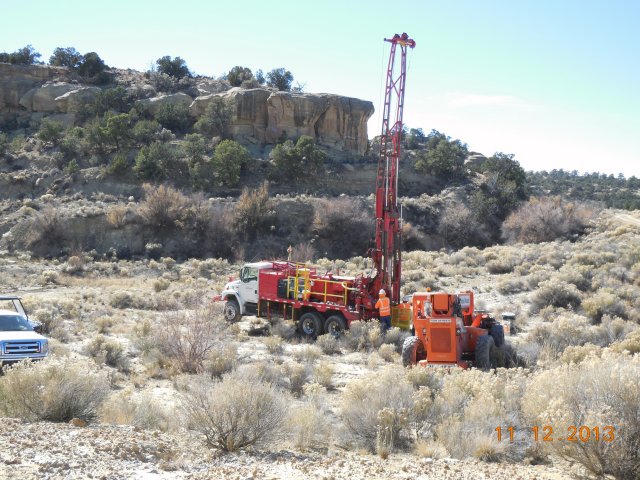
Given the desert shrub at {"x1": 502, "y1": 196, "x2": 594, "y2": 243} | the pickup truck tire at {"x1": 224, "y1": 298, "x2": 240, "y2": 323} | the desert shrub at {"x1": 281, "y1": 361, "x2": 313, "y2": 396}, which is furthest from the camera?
A: the desert shrub at {"x1": 502, "y1": 196, "x2": 594, "y2": 243}

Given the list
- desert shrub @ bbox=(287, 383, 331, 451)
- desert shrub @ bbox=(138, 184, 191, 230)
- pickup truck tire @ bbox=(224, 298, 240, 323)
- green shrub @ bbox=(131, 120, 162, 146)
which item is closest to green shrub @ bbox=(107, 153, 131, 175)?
green shrub @ bbox=(131, 120, 162, 146)

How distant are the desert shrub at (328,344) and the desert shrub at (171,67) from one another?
67.8 metres

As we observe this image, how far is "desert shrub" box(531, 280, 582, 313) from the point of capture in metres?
21.5

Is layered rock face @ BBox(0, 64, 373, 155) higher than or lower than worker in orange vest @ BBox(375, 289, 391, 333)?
higher

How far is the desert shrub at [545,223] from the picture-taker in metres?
45.2

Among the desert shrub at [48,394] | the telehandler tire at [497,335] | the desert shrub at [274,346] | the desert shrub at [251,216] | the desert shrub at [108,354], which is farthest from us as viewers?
the desert shrub at [251,216]

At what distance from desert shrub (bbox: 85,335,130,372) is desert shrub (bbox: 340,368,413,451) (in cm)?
763

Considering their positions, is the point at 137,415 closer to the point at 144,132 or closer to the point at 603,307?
the point at 603,307

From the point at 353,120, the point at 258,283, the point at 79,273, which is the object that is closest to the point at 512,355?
the point at 258,283

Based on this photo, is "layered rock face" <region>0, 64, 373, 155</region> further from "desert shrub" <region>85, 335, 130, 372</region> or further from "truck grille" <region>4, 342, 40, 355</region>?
"truck grille" <region>4, 342, 40, 355</region>

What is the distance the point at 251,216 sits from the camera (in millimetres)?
47469

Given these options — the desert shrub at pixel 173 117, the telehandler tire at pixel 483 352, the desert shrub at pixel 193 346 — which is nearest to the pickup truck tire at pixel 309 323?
the desert shrub at pixel 193 346
